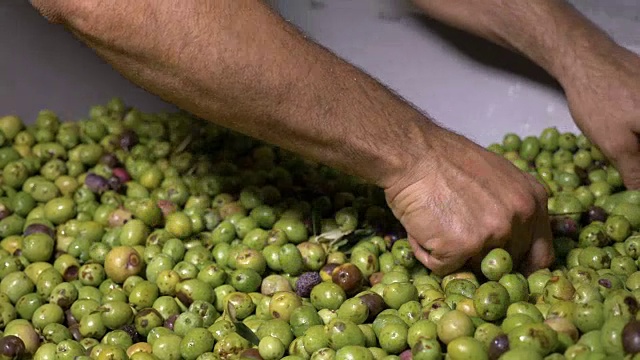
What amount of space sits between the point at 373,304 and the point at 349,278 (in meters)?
0.20

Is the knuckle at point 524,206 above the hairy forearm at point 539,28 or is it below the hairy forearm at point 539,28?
below

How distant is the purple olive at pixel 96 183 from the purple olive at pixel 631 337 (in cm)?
216

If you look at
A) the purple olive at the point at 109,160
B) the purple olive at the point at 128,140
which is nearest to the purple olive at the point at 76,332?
the purple olive at the point at 109,160

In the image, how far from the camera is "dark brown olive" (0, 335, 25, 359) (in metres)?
2.49

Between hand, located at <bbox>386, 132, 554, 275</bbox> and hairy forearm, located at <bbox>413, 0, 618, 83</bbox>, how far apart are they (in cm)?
82

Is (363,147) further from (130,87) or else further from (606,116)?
(130,87)

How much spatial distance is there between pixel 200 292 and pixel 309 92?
72 cm

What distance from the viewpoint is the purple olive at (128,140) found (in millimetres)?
3658

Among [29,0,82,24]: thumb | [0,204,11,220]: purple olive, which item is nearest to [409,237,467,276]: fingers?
[29,0,82,24]: thumb

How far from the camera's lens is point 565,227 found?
9.68 ft

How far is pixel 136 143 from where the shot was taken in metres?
3.70

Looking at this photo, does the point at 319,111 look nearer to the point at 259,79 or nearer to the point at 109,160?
the point at 259,79

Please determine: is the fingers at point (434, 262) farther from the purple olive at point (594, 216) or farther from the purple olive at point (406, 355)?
the purple olive at point (594, 216)

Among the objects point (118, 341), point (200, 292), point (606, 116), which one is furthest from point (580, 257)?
point (118, 341)
